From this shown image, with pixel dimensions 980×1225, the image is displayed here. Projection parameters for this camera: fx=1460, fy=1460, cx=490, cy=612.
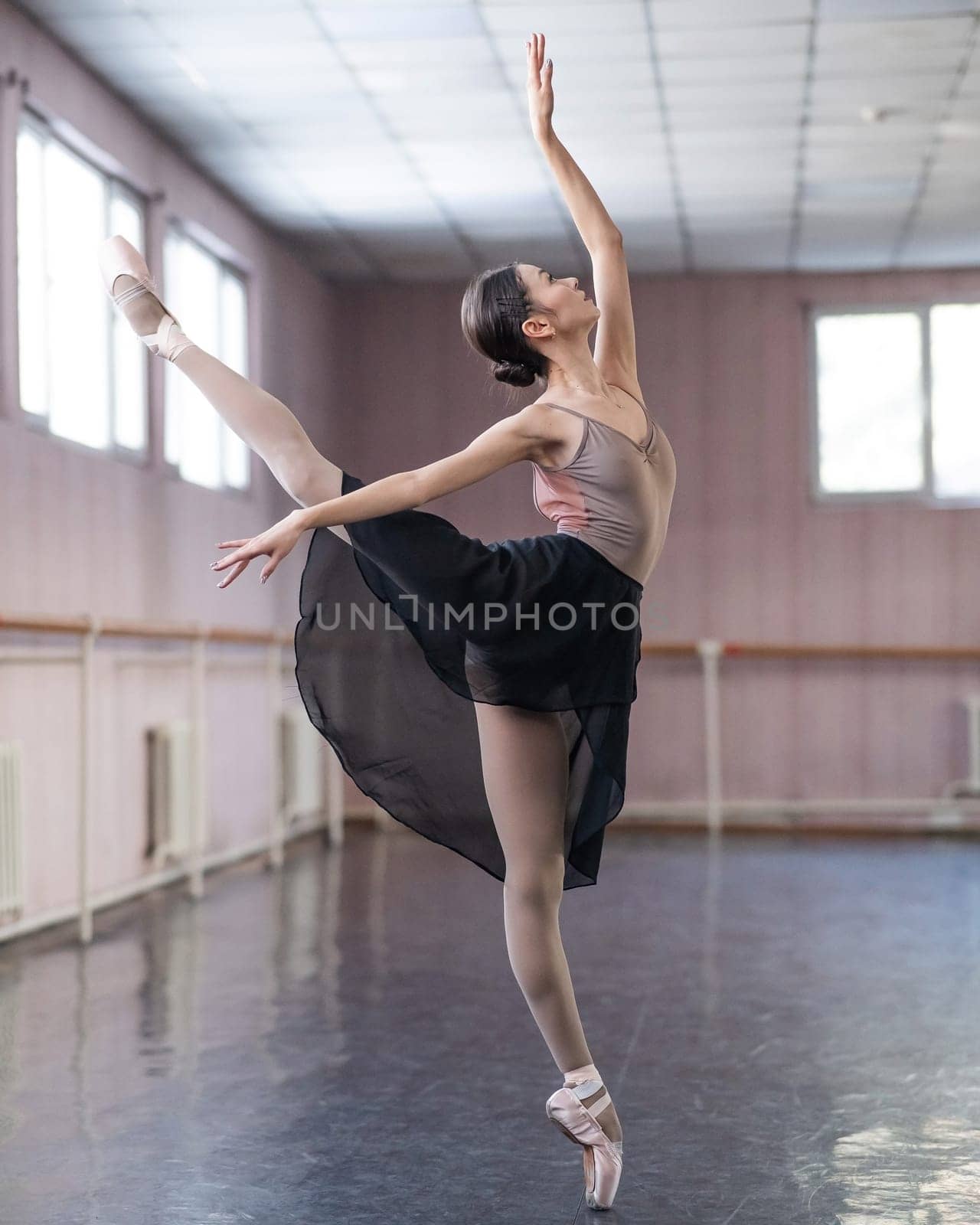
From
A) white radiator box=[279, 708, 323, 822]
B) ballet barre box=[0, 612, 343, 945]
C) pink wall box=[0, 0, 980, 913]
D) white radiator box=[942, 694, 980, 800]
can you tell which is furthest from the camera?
pink wall box=[0, 0, 980, 913]

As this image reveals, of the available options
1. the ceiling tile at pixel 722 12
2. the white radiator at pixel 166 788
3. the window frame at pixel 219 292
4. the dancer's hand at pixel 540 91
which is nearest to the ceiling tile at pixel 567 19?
the ceiling tile at pixel 722 12

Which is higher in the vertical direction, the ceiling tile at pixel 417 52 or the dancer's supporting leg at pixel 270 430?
the ceiling tile at pixel 417 52

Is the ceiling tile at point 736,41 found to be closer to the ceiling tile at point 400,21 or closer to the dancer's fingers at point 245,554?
the ceiling tile at point 400,21

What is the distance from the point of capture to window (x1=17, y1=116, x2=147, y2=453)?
4.25 m

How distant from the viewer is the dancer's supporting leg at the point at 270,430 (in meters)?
1.84

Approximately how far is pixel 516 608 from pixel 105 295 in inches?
136

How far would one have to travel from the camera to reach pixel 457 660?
191 centimetres

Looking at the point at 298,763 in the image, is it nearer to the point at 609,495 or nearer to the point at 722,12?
the point at 722,12

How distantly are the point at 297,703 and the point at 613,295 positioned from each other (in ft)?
14.8

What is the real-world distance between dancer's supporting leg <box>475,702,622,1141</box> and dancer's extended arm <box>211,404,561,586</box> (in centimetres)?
30

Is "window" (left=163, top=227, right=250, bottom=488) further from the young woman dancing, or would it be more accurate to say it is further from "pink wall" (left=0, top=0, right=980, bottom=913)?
the young woman dancing

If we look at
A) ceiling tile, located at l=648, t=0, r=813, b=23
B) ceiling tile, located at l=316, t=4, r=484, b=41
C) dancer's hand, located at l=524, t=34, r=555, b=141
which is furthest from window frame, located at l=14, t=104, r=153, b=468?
dancer's hand, located at l=524, t=34, r=555, b=141

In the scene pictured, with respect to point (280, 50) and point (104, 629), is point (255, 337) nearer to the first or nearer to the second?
point (280, 50)

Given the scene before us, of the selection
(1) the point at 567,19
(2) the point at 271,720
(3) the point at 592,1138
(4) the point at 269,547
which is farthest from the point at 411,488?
(2) the point at 271,720
